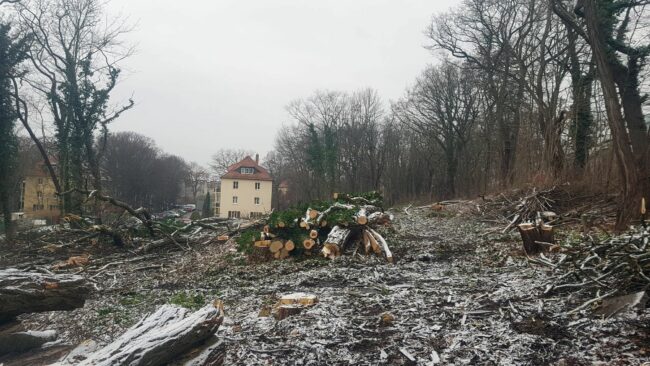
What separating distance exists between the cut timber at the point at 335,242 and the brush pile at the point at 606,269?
14.2 ft

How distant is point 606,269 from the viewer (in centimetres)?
436

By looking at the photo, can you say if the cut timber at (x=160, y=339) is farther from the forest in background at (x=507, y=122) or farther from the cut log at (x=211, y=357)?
the forest in background at (x=507, y=122)

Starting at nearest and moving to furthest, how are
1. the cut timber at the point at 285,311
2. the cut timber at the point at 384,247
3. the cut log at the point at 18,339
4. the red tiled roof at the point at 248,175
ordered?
the cut log at the point at 18,339 < the cut timber at the point at 285,311 < the cut timber at the point at 384,247 < the red tiled roof at the point at 248,175

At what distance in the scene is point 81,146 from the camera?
61.7ft

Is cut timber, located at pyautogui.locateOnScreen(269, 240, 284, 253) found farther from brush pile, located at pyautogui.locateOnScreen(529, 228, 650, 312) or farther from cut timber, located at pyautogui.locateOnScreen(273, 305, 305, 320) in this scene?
brush pile, located at pyautogui.locateOnScreen(529, 228, 650, 312)

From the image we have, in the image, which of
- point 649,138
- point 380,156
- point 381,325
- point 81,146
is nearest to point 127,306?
point 381,325

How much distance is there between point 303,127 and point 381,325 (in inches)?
1580

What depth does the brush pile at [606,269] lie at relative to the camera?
12.9ft

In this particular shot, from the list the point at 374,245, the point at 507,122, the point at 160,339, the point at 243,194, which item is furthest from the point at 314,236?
the point at 243,194

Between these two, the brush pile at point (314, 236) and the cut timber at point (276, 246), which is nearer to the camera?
the brush pile at point (314, 236)

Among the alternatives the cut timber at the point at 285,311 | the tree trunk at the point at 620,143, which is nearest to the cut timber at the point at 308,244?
the cut timber at the point at 285,311

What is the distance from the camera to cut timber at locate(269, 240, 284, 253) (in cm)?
889

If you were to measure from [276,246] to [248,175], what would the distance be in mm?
46002

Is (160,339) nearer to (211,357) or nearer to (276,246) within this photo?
(211,357)
